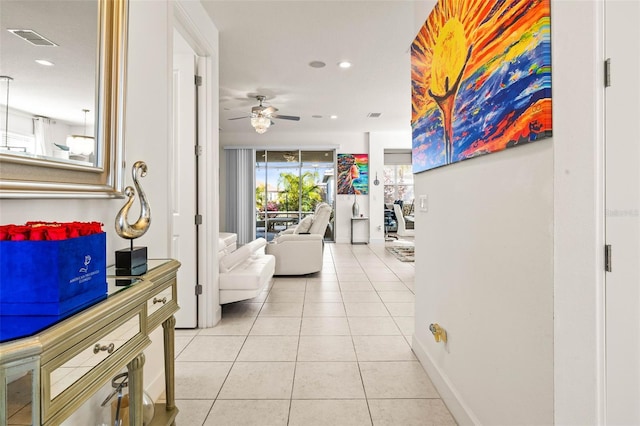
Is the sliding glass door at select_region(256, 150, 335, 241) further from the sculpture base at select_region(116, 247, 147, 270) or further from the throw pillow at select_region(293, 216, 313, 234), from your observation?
the sculpture base at select_region(116, 247, 147, 270)

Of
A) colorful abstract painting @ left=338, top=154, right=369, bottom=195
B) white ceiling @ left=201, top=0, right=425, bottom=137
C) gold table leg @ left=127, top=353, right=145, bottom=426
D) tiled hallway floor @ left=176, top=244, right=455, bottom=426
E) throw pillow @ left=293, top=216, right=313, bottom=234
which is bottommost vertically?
tiled hallway floor @ left=176, top=244, right=455, bottom=426

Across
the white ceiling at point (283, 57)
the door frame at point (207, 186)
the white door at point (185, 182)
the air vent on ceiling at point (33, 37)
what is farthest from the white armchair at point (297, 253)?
the air vent on ceiling at point (33, 37)

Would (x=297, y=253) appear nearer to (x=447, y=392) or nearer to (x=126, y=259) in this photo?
(x=447, y=392)

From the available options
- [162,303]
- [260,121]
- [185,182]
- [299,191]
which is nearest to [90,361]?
[162,303]

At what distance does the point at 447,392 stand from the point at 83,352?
1762 millimetres

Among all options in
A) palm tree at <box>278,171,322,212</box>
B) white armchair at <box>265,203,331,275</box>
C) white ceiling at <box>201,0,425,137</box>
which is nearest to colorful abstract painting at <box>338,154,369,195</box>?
palm tree at <box>278,171,322,212</box>

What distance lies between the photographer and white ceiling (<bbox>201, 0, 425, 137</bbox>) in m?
3.06

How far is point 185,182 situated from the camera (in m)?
3.06
